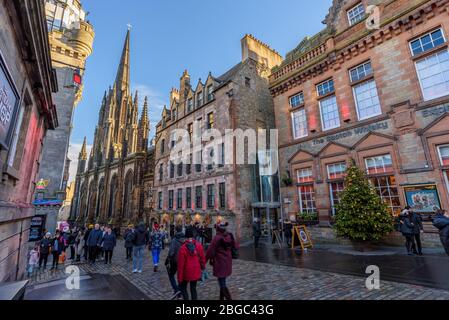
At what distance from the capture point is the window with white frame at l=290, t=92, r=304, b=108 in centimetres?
1614

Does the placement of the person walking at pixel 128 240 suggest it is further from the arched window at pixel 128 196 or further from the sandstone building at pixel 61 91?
the arched window at pixel 128 196

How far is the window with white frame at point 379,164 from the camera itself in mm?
11359

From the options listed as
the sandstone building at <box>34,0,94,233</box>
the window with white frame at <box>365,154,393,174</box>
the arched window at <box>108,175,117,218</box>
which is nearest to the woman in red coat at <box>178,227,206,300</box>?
the window with white frame at <box>365,154,393,174</box>

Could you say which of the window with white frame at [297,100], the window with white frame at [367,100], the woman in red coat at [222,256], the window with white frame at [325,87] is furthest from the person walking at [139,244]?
the window with white frame at [325,87]

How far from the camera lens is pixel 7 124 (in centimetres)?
390

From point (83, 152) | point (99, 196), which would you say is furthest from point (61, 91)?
point (83, 152)

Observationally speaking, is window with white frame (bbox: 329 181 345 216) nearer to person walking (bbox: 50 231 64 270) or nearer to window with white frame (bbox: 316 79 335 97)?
window with white frame (bbox: 316 79 335 97)

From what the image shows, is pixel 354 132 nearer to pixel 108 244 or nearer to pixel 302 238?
Answer: pixel 302 238

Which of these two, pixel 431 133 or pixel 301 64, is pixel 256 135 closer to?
pixel 301 64

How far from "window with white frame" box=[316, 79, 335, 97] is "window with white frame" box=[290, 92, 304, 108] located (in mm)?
1240

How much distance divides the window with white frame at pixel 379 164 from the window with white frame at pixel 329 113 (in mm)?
3001

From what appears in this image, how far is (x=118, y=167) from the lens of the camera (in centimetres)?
3975

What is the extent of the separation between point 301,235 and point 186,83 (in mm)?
22522
